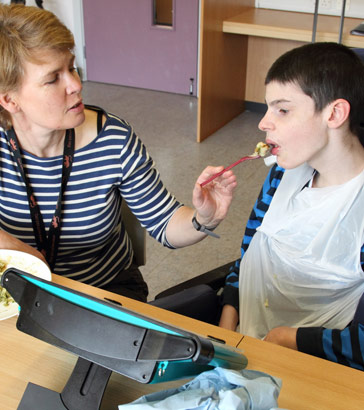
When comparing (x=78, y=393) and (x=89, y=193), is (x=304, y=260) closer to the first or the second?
(x=89, y=193)

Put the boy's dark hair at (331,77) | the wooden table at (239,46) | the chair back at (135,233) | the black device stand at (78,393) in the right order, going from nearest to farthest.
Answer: the black device stand at (78,393)
the boy's dark hair at (331,77)
the chair back at (135,233)
the wooden table at (239,46)

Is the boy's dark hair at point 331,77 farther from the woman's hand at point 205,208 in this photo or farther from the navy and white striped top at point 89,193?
the navy and white striped top at point 89,193

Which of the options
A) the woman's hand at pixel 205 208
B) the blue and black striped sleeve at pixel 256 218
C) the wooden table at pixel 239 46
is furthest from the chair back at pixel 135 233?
the wooden table at pixel 239 46

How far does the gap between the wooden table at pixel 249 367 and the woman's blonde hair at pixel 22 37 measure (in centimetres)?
57

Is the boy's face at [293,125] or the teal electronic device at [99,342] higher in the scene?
the boy's face at [293,125]

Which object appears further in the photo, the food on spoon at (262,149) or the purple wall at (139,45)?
the purple wall at (139,45)

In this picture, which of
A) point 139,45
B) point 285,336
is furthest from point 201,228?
point 139,45

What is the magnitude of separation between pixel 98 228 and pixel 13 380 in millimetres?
548

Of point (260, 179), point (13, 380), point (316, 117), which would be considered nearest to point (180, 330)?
point (13, 380)

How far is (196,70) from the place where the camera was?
14.1 ft

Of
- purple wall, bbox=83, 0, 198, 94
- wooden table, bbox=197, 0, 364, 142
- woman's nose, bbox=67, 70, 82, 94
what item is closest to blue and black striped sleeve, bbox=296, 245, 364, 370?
woman's nose, bbox=67, 70, 82, 94

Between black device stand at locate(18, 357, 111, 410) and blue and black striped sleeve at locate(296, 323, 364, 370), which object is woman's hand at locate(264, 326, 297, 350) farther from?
black device stand at locate(18, 357, 111, 410)

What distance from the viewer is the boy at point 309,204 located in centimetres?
129

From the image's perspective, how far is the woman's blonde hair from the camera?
4.13ft
